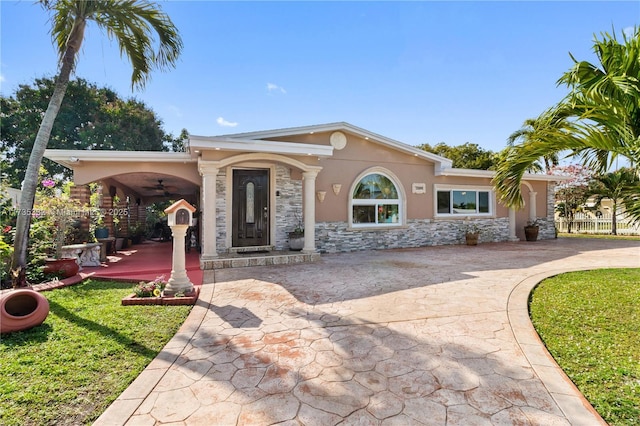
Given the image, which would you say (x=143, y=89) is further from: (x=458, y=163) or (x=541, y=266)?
(x=458, y=163)

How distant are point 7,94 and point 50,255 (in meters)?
21.7

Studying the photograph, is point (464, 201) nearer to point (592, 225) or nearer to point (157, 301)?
point (157, 301)

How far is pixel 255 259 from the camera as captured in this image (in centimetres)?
803

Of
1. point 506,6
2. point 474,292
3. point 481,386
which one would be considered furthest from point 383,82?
point 481,386

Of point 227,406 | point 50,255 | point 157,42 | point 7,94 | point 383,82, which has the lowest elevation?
point 227,406

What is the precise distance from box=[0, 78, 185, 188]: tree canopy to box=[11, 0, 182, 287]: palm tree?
59.5 feet

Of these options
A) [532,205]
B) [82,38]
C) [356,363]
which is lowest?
[356,363]

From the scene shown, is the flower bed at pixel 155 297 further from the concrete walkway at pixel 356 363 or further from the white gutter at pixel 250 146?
the white gutter at pixel 250 146

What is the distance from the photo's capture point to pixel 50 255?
22.7 ft

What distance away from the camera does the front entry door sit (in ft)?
30.3

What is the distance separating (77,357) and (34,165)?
15.4 ft

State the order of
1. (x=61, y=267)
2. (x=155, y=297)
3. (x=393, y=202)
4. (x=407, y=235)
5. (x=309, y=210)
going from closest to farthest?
(x=155, y=297)
(x=61, y=267)
(x=309, y=210)
(x=393, y=202)
(x=407, y=235)

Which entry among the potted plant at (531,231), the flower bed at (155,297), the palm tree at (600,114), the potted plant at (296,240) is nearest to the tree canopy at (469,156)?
the potted plant at (531,231)

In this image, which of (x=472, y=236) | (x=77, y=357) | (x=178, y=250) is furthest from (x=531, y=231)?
(x=77, y=357)
